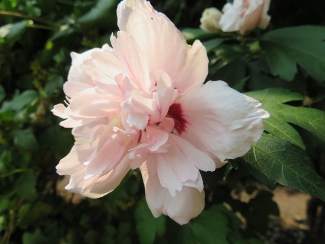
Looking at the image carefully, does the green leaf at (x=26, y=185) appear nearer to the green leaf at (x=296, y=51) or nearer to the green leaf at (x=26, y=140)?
the green leaf at (x=26, y=140)

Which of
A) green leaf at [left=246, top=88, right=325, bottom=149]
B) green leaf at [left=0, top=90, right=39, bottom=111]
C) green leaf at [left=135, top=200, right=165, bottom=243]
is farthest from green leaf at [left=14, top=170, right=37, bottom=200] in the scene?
green leaf at [left=246, top=88, right=325, bottom=149]

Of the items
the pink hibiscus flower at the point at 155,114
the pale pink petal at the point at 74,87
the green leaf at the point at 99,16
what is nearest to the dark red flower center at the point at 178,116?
the pink hibiscus flower at the point at 155,114

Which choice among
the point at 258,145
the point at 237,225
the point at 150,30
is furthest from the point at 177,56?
the point at 237,225

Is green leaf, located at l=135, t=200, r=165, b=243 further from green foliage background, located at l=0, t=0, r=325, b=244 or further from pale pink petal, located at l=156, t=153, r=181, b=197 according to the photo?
pale pink petal, located at l=156, t=153, r=181, b=197

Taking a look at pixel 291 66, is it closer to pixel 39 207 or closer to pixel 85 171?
pixel 85 171

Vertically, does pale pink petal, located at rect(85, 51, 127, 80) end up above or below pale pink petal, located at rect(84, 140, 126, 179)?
above

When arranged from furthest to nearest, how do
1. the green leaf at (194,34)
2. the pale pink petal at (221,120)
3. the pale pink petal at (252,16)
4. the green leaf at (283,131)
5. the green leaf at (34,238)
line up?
the green leaf at (34,238) < the green leaf at (194,34) < the pale pink petal at (252,16) < the green leaf at (283,131) < the pale pink petal at (221,120)

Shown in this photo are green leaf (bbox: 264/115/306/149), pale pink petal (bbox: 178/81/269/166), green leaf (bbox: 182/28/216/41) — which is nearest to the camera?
pale pink petal (bbox: 178/81/269/166)

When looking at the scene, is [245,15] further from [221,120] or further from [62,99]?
[62,99]
